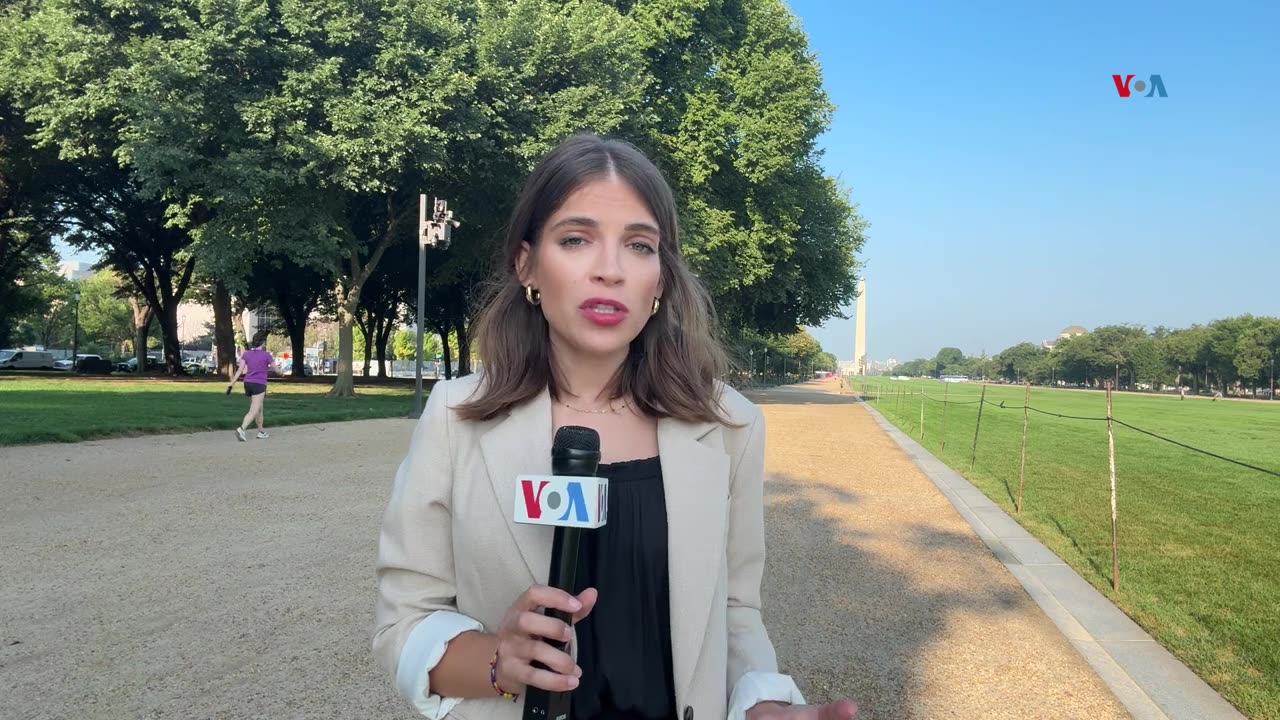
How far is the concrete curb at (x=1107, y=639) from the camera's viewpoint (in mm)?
4449

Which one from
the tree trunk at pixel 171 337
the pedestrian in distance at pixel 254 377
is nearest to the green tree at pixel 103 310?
the tree trunk at pixel 171 337

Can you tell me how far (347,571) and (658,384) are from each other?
5.52m

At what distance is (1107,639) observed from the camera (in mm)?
5586

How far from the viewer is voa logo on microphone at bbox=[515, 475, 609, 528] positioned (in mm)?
1271

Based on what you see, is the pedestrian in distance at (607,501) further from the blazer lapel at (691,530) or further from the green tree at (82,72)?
the green tree at (82,72)

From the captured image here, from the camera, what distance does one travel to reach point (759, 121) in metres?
28.4

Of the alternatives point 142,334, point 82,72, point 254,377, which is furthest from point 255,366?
point 142,334

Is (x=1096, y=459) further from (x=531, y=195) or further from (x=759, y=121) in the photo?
(x=531, y=195)

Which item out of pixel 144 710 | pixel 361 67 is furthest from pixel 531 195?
pixel 361 67

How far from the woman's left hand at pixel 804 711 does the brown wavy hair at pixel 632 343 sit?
0.60m

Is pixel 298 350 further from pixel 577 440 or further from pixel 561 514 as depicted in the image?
pixel 561 514

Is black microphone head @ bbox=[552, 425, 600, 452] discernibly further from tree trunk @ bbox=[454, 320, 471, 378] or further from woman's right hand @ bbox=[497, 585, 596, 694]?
tree trunk @ bbox=[454, 320, 471, 378]

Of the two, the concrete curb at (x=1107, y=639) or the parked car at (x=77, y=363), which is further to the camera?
the parked car at (x=77, y=363)

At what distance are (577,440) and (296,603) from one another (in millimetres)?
5129
